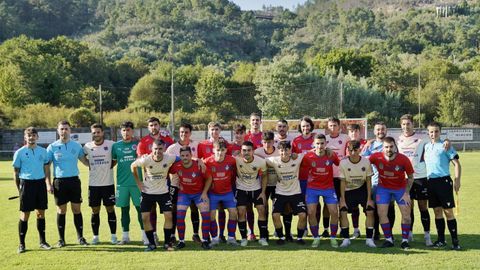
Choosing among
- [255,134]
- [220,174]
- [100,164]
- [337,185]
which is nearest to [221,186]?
[220,174]

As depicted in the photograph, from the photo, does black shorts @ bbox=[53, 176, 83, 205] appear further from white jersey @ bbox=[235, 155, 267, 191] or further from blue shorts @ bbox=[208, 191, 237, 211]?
white jersey @ bbox=[235, 155, 267, 191]

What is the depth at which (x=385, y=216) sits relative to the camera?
867cm

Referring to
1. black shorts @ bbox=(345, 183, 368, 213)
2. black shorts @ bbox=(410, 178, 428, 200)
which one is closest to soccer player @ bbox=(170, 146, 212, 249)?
black shorts @ bbox=(345, 183, 368, 213)

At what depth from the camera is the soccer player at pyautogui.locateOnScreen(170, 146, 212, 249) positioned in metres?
8.78

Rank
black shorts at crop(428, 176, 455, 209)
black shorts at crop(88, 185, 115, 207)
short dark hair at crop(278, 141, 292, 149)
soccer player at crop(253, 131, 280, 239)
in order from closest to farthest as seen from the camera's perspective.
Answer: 1. black shorts at crop(428, 176, 455, 209)
2. short dark hair at crop(278, 141, 292, 149)
3. black shorts at crop(88, 185, 115, 207)
4. soccer player at crop(253, 131, 280, 239)

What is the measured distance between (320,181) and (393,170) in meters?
1.12

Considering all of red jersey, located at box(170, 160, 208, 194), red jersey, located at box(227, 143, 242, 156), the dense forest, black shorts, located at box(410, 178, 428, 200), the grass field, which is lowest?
the grass field

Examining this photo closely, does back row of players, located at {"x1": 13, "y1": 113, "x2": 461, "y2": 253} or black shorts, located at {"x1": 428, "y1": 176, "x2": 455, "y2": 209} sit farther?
back row of players, located at {"x1": 13, "y1": 113, "x2": 461, "y2": 253}

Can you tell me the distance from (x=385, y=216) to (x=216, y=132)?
298 centimetres

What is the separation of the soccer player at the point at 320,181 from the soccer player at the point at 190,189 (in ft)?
5.22

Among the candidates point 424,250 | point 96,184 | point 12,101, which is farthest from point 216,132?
point 12,101

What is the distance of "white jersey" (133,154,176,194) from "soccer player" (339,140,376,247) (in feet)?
8.84

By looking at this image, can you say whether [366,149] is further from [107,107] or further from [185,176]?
[107,107]

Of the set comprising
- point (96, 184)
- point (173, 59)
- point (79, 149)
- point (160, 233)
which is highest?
point (173, 59)
